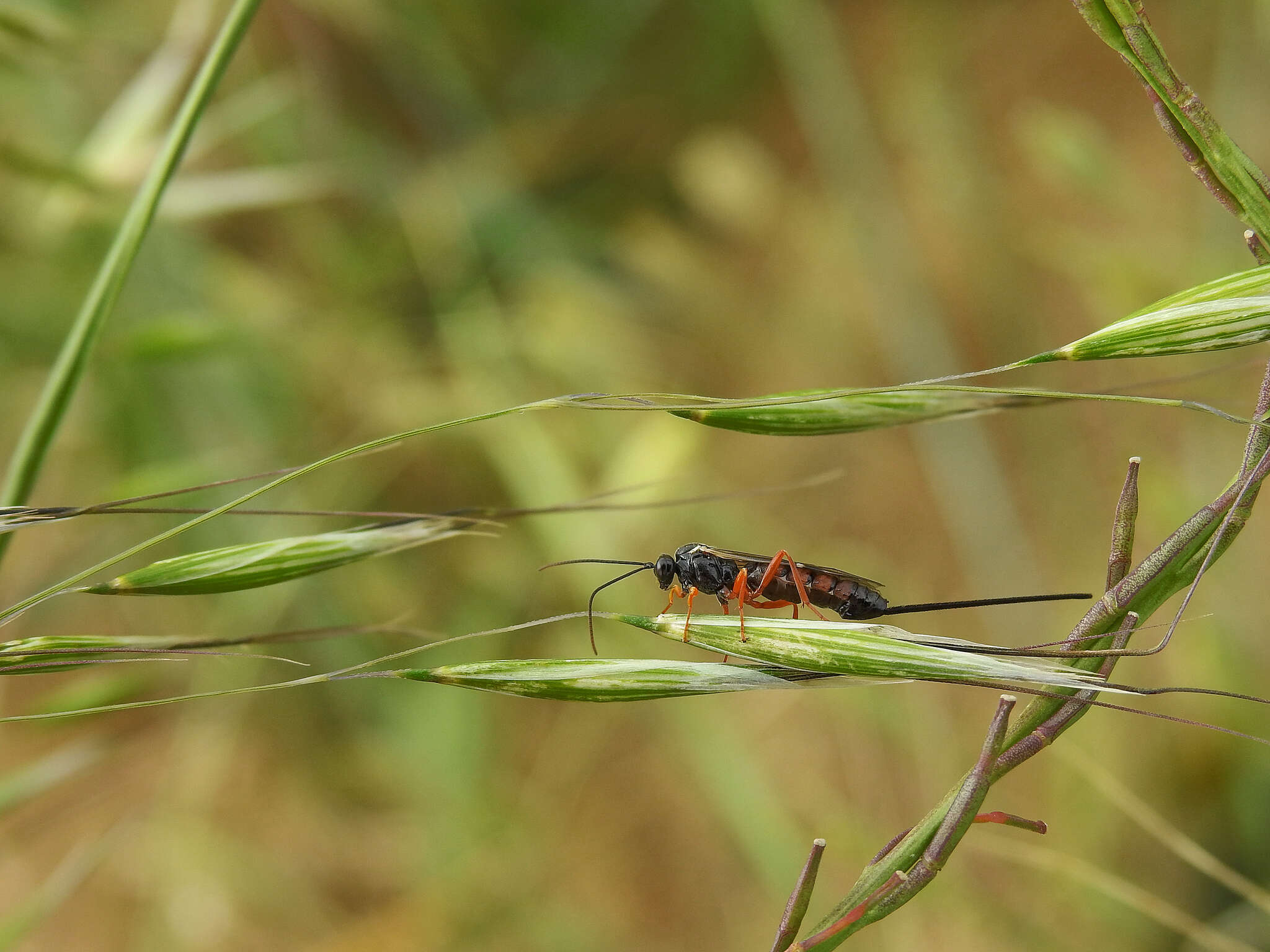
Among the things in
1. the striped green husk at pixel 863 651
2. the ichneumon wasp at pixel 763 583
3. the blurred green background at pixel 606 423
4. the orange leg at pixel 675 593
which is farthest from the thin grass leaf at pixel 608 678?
the blurred green background at pixel 606 423

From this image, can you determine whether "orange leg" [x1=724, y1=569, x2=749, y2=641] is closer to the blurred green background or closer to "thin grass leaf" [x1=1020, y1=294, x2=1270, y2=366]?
"thin grass leaf" [x1=1020, y1=294, x2=1270, y2=366]

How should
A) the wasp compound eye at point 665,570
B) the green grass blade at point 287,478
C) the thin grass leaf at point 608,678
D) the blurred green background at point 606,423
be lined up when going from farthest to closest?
the blurred green background at point 606,423, the wasp compound eye at point 665,570, the thin grass leaf at point 608,678, the green grass blade at point 287,478

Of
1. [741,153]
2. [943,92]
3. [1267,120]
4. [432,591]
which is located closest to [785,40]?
[741,153]

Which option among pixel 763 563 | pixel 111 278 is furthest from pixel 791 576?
pixel 111 278

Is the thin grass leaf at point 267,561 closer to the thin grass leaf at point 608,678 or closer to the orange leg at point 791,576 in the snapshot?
the thin grass leaf at point 608,678

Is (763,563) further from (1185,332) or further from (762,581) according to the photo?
(1185,332)

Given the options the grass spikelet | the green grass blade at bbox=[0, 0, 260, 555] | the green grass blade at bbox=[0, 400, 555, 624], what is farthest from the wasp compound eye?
the green grass blade at bbox=[0, 0, 260, 555]

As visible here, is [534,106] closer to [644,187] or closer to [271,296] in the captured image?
[644,187]
